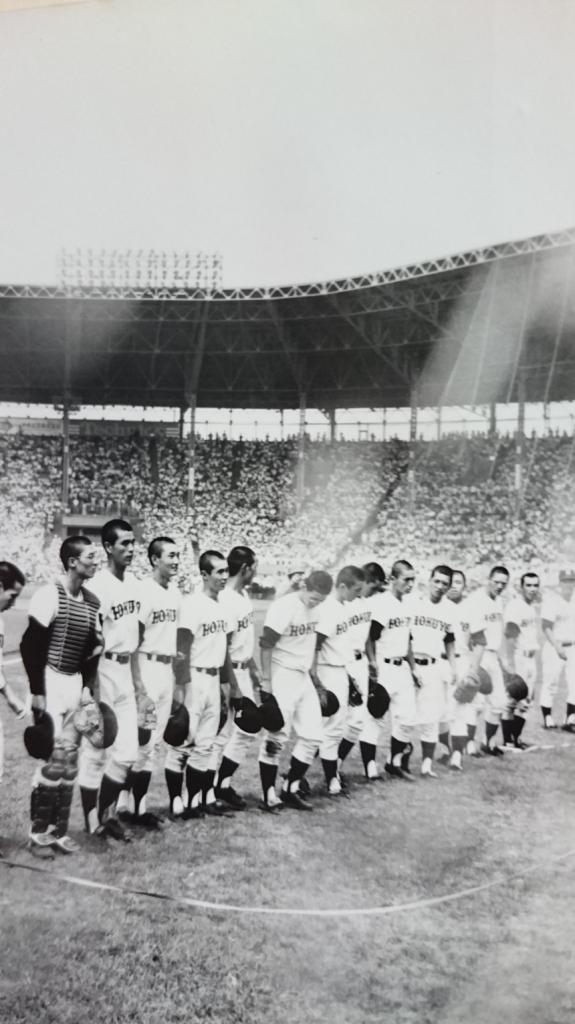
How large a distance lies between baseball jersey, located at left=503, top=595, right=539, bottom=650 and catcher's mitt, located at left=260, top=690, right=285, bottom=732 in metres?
1.20

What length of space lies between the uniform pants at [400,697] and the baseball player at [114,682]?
123 cm

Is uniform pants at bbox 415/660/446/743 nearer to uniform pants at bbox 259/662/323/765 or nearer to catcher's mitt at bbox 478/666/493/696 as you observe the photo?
catcher's mitt at bbox 478/666/493/696

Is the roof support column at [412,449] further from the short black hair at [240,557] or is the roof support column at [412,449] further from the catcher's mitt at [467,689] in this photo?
the catcher's mitt at [467,689]

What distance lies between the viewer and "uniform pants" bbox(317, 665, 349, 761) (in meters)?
3.15

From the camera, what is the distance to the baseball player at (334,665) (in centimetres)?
307

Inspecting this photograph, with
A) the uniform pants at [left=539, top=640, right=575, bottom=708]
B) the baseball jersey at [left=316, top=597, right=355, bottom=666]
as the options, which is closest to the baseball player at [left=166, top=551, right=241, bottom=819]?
the baseball jersey at [left=316, top=597, right=355, bottom=666]

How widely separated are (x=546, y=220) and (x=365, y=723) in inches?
91.3

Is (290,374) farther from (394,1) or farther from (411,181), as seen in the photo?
(394,1)

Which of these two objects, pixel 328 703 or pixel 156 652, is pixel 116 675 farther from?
pixel 328 703

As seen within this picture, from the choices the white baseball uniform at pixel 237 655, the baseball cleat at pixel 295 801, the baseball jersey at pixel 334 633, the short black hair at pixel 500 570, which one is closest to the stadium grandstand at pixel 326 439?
the short black hair at pixel 500 570

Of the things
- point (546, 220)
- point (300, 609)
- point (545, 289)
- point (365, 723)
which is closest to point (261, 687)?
point (300, 609)

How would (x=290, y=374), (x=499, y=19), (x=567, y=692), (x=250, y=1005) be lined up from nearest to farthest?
(x=250, y=1005) < (x=499, y=19) < (x=290, y=374) < (x=567, y=692)

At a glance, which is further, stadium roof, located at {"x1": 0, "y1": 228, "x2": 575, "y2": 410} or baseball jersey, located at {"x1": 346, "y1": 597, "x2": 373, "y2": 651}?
baseball jersey, located at {"x1": 346, "y1": 597, "x2": 373, "y2": 651}

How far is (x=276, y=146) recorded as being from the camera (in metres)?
2.49
